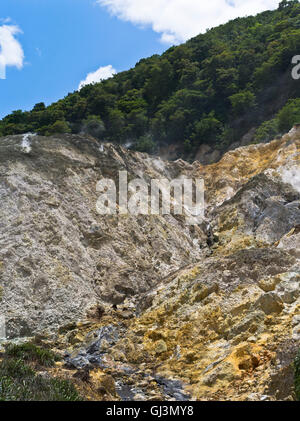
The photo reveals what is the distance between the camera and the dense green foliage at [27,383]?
6.44 m

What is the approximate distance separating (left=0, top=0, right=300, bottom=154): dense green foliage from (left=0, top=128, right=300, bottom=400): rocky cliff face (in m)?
17.3

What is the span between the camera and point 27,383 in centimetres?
709

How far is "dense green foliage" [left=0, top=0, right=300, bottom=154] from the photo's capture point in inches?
1556

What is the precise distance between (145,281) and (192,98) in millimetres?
31376

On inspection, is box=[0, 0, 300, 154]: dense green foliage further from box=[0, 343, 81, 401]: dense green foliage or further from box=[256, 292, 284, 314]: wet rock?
box=[0, 343, 81, 401]: dense green foliage

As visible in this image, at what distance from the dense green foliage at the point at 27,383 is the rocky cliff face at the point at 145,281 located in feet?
2.00

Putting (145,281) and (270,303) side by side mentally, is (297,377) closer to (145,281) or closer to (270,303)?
(270,303)

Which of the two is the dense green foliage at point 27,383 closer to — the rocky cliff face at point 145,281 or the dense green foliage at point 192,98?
the rocky cliff face at point 145,281

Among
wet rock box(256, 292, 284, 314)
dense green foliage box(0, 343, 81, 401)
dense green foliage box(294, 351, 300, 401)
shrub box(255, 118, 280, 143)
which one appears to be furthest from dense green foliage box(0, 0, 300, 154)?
dense green foliage box(294, 351, 300, 401)

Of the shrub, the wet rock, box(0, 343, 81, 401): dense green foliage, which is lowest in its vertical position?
box(0, 343, 81, 401): dense green foliage

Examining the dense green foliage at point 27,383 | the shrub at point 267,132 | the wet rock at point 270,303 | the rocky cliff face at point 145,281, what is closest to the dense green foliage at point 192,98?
the shrub at point 267,132

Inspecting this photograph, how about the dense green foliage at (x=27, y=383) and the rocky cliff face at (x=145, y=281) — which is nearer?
the dense green foliage at (x=27, y=383)

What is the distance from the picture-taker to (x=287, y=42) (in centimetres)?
4047

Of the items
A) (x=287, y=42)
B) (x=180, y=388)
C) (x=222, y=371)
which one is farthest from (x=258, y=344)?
(x=287, y=42)
